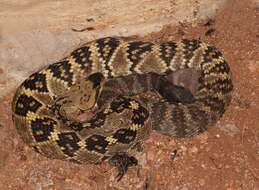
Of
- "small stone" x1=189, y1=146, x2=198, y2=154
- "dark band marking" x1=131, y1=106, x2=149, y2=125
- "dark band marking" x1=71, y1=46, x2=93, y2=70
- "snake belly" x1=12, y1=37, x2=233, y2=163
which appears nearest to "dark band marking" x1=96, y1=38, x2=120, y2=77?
"snake belly" x1=12, y1=37, x2=233, y2=163

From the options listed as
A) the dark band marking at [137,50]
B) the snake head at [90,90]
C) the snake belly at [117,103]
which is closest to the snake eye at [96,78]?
the snake head at [90,90]

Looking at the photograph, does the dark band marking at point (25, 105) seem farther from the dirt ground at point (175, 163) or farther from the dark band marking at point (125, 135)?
the dark band marking at point (125, 135)

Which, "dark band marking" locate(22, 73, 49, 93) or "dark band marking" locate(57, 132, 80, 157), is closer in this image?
"dark band marking" locate(57, 132, 80, 157)

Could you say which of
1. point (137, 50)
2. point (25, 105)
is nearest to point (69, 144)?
point (25, 105)

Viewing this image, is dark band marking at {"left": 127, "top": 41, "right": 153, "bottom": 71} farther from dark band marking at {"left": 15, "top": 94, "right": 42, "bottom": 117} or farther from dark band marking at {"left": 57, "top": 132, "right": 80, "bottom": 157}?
dark band marking at {"left": 57, "top": 132, "right": 80, "bottom": 157}

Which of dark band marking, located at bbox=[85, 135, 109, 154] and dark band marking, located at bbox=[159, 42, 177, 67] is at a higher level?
dark band marking, located at bbox=[159, 42, 177, 67]

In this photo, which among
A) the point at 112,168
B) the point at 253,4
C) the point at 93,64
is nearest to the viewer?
the point at 112,168

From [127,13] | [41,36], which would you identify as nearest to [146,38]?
[127,13]

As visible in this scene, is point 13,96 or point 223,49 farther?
point 223,49

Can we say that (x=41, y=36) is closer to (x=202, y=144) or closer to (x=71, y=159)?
(x=71, y=159)
